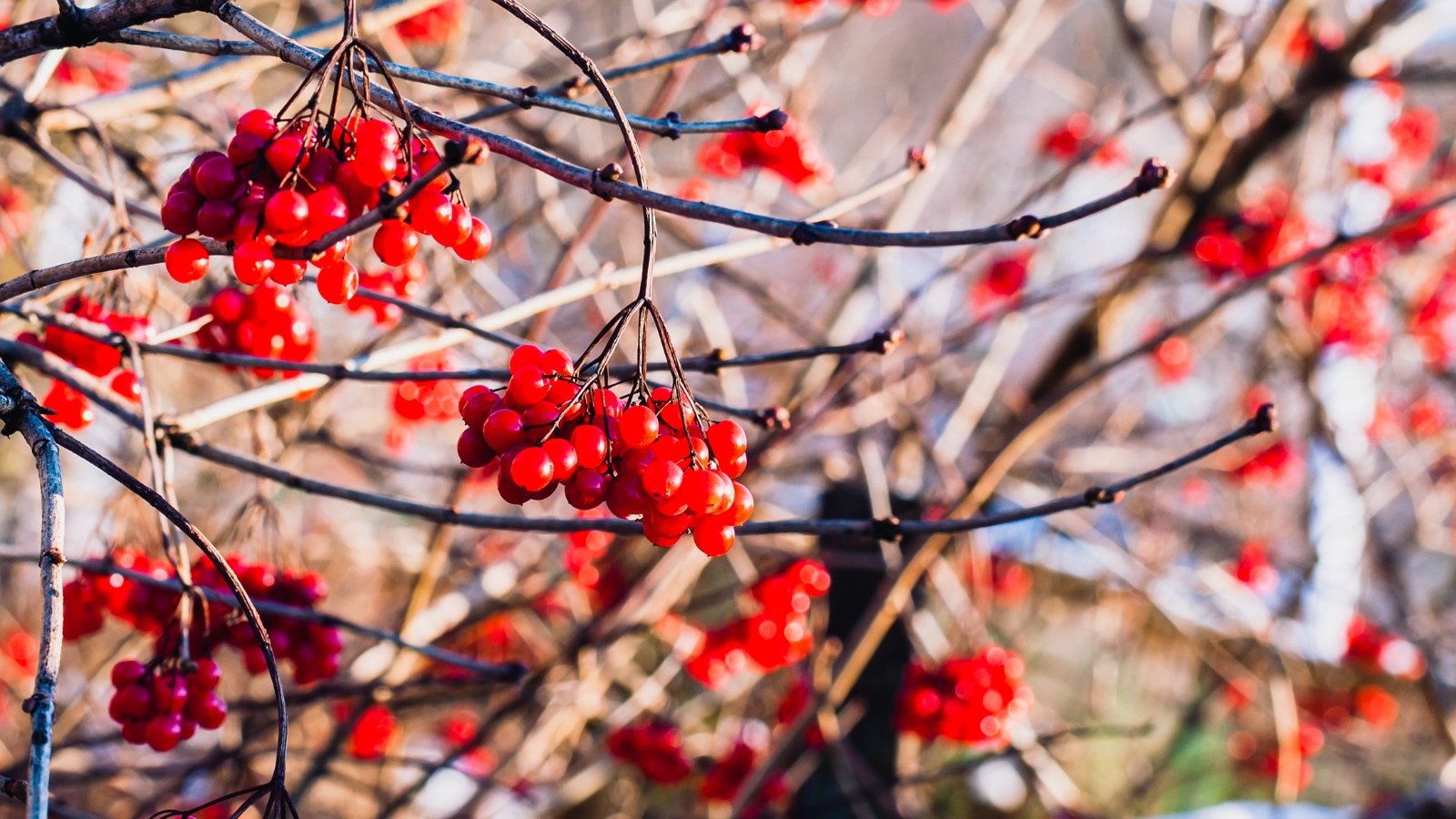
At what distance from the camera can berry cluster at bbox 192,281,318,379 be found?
1.71m

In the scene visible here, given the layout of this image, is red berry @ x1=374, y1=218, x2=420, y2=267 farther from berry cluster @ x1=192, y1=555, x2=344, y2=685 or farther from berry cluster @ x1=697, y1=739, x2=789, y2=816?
berry cluster @ x1=697, y1=739, x2=789, y2=816

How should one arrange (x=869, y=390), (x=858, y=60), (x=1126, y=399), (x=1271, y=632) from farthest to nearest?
(x=858, y=60) < (x=1126, y=399) < (x=1271, y=632) < (x=869, y=390)

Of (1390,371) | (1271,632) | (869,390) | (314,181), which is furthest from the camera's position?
(1390,371)

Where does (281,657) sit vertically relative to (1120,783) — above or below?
above

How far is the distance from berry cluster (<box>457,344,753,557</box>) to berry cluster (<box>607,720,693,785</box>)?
1.97 metres

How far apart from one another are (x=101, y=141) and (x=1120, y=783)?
23.2ft

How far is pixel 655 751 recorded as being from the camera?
294 centimetres

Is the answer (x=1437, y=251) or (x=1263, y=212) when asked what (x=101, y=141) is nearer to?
(x=1263, y=212)

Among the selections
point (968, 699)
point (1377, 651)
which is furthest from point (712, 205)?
point (1377, 651)

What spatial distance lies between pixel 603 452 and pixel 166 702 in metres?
0.83

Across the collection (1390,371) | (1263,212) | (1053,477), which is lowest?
(1390,371)

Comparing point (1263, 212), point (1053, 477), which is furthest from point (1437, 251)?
point (1053, 477)

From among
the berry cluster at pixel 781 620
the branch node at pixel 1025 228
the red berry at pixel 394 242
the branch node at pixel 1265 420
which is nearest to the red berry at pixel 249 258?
the red berry at pixel 394 242

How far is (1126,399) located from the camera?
5461 millimetres
